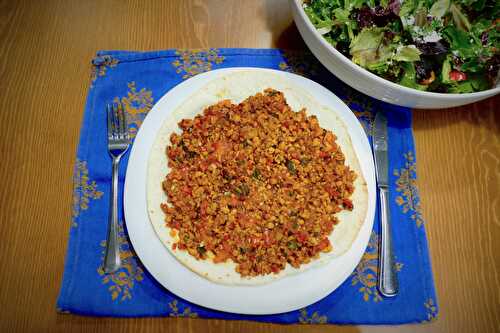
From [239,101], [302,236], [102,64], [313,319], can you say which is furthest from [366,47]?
[102,64]

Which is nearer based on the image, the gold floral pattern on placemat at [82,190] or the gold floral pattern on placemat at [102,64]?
the gold floral pattern on placemat at [82,190]

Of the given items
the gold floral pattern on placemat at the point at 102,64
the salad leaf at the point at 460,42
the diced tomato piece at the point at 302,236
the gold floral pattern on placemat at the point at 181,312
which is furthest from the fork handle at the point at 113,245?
the salad leaf at the point at 460,42

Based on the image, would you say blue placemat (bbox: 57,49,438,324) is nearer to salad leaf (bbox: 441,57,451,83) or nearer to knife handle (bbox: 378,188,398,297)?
knife handle (bbox: 378,188,398,297)

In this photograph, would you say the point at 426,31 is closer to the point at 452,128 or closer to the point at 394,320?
the point at 452,128

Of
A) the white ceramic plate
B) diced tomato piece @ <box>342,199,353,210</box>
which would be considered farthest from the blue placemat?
diced tomato piece @ <box>342,199,353,210</box>

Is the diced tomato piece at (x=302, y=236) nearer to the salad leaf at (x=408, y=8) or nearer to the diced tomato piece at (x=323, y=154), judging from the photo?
the diced tomato piece at (x=323, y=154)

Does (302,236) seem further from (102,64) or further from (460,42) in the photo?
(102,64)
